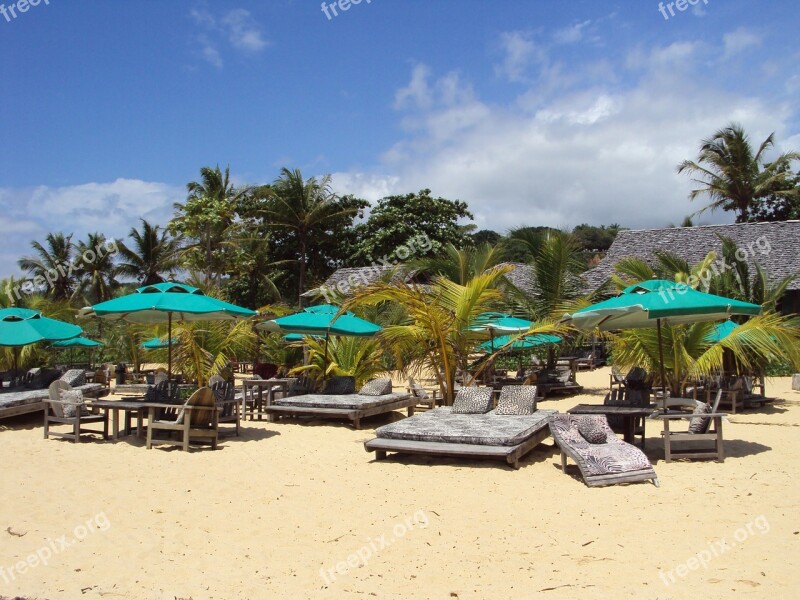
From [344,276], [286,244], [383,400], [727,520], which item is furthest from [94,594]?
[286,244]

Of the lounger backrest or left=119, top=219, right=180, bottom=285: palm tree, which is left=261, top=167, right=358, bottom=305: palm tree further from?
the lounger backrest

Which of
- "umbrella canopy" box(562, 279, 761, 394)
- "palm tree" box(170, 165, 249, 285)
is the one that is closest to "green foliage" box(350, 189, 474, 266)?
Answer: "palm tree" box(170, 165, 249, 285)

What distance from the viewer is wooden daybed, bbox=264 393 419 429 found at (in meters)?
11.6

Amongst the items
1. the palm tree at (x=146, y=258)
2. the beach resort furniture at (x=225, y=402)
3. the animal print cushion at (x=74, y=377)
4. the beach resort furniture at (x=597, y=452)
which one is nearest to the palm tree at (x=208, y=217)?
the palm tree at (x=146, y=258)

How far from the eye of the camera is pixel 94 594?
15.0ft

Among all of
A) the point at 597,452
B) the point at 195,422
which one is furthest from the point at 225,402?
the point at 597,452

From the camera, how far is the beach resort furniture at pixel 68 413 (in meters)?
10.2

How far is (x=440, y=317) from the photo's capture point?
1119 cm

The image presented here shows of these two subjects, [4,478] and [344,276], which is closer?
[4,478]

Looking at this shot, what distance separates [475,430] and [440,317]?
287 cm

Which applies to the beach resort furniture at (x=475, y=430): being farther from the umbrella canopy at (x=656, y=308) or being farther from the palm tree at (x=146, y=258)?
the palm tree at (x=146, y=258)

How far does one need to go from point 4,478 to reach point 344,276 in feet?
78.2

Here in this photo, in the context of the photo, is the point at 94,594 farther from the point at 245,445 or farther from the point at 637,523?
the point at 245,445

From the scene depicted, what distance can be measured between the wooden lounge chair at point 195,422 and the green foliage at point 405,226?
25461mm
